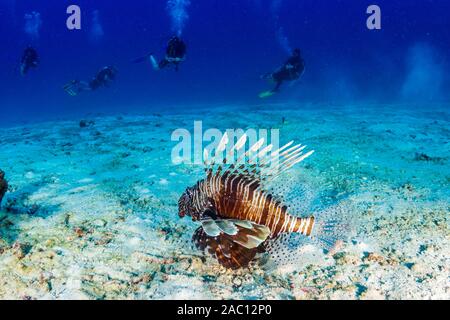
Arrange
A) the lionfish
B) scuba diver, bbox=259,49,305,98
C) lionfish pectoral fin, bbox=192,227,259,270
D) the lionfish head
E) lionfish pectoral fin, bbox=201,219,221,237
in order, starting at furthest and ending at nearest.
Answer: scuba diver, bbox=259,49,305,98 → the lionfish head → the lionfish → lionfish pectoral fin, bbox=192,227,259,270 → lionfish pectoral fin, bbox=201,219,221,237

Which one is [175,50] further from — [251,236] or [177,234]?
[251,236]

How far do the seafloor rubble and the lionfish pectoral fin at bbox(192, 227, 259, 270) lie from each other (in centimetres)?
20

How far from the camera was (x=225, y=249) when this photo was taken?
7.84ft

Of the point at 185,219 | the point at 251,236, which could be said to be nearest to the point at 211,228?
the point at 251,236

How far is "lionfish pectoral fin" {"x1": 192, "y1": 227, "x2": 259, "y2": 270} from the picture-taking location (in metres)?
2.38

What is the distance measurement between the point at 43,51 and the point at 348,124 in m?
155

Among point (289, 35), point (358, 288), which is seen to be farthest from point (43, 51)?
point (358, 288)

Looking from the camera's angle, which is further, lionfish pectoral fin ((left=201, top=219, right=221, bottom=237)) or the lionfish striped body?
the lionfish striped body

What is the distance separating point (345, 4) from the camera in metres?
121

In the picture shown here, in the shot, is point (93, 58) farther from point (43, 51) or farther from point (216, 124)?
point (216, 124)

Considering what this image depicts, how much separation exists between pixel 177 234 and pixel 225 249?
42.9 inches

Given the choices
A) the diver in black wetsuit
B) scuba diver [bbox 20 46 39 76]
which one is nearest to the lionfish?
the diver in black wetsuit

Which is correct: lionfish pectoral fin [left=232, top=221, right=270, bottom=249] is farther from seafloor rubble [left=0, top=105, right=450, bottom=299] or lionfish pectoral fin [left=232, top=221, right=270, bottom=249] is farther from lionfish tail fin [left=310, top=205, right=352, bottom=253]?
lionfish tail fin [left=310, top=205, right=352, bottom=253]

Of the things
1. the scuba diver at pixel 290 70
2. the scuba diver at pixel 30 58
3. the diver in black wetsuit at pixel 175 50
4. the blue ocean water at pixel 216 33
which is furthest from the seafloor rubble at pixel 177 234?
the blue ocean water at pixel 216 33
